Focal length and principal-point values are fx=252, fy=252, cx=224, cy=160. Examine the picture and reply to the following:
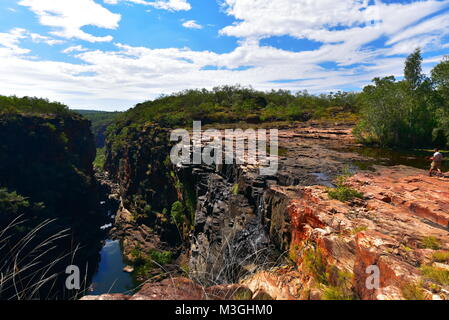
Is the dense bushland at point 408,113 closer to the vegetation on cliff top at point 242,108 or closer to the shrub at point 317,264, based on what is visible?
the shrub at point 317,264

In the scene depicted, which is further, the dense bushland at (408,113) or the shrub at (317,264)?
the dense bushland at (408,113)

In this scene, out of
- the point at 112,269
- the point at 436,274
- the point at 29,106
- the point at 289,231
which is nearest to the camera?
the point at 436,274

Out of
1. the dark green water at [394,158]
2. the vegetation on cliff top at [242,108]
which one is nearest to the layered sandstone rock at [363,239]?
the dark green water at [394,158]

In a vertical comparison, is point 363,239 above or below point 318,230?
above

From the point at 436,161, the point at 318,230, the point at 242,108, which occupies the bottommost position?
the point at 318,230

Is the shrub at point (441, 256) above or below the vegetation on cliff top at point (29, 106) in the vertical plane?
below

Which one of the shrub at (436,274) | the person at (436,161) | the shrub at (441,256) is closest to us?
the shrub at (436,274)

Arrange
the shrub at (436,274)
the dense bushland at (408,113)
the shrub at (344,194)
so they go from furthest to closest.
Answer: the dense bushland at (408,113), the shrub at (344,194), the shrub at (436,274)

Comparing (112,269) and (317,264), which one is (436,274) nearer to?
(317,264)

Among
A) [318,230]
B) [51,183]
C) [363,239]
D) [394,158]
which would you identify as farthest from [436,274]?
[51,183]

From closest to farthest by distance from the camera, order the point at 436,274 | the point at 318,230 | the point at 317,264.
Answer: the point at 436,274 < the point at 317,264 < the point at 318,230

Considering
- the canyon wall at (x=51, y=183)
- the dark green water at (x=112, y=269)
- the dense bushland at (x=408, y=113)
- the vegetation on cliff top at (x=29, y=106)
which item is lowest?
the dark green water at (x=112, y=269)

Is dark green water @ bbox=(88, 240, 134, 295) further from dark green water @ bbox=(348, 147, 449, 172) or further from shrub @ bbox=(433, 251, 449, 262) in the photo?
shrub @ bbox=(433, 251, 449, 262)

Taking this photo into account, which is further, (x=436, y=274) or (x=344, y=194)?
(x=344, y=194)
